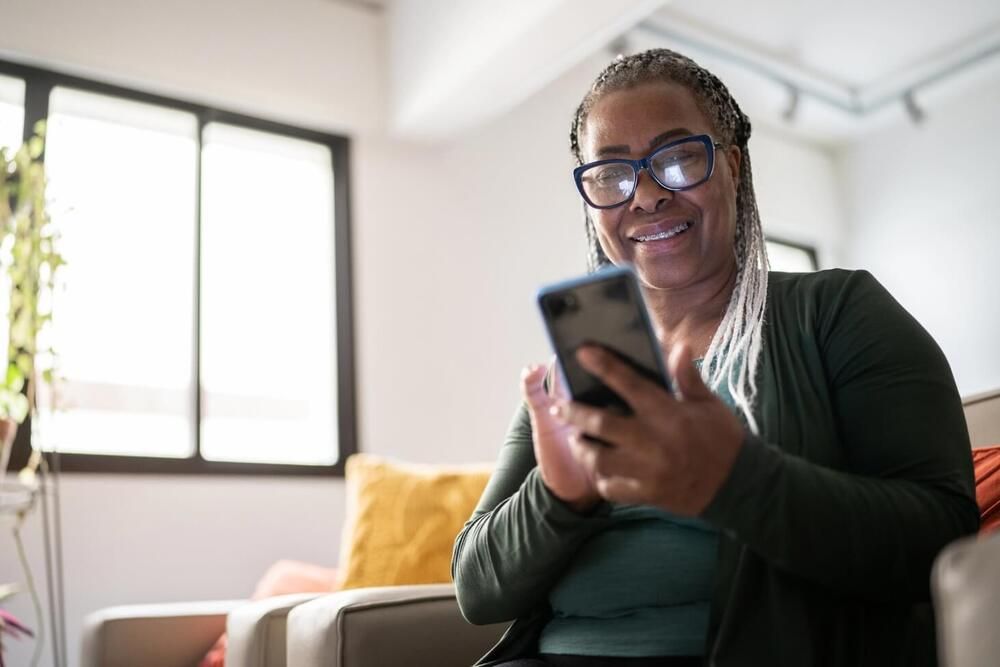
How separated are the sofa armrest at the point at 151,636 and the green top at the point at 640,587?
1.31 meters

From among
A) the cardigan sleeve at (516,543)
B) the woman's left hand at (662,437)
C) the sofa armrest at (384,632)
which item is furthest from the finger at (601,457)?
the sofa armrest at (384,632)

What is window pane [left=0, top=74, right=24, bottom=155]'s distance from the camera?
3045 millimetres

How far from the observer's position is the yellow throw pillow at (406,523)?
7.07ft

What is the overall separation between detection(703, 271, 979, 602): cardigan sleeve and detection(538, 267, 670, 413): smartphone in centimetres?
11

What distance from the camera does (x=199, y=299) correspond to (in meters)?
3.23

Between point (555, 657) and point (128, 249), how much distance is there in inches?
101

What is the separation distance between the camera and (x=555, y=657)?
1.03 m

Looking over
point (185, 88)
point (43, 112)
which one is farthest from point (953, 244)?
point (43, 112)

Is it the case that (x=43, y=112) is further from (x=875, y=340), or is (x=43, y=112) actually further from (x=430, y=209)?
(x=875, y=340)

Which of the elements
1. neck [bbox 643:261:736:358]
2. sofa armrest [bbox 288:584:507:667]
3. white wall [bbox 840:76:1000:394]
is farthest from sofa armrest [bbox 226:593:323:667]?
white wall [bbox 840:76:1000:394]

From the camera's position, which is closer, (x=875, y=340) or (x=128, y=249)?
(x=875, y=340)

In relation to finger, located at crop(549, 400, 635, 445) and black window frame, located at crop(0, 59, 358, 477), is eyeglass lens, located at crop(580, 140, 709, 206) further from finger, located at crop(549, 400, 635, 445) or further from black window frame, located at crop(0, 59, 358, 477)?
black window frame, located at crop(0, 59, 358, 477)

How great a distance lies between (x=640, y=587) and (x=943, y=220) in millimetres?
5116

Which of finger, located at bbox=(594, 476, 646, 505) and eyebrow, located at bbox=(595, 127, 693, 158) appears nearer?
finger, located at bbox=(594, 476, 646, 505)
